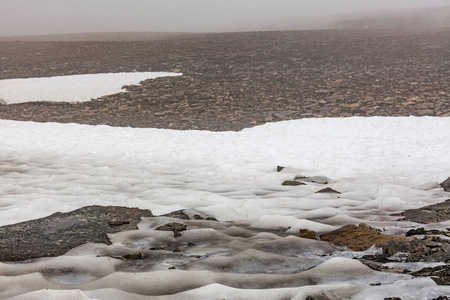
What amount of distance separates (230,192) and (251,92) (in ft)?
38.4

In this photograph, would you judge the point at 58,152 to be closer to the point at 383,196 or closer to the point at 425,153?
the point at 383,196

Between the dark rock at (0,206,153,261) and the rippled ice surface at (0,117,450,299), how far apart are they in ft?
1.04

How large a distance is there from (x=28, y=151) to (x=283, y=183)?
7.56 metres

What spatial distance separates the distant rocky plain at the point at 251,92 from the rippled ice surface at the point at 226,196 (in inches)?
17.2

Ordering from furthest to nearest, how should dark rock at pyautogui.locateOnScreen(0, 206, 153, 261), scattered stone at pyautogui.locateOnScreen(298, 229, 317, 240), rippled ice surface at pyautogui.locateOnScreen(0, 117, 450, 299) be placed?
scattered stone at pyautogui.locateOnScreen(298, 229, 317, 240) → dark rock at pyautogui.locateOnScreen(0, 206, 153, 261) → rippled ice surface at pyautogui.locateOnScreen(0, 117, 450, 299)

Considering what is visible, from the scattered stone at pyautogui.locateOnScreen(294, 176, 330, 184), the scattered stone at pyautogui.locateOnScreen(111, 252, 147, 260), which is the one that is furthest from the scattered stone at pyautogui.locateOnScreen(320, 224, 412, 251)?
the scattered stone at pyautogui.locateOnScreen(294, 176, 330, 184)

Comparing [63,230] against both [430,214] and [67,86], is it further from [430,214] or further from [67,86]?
[67,86]

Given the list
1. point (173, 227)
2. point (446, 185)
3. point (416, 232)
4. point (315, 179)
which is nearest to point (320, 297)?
point (416, 232)

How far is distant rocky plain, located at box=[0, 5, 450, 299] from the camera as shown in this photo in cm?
694

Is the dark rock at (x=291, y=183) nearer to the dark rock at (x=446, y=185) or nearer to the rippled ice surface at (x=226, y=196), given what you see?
the rippled ice surface at (x=226, y=196)

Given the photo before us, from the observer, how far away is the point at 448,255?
219 inches

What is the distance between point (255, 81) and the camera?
2262 centimetres

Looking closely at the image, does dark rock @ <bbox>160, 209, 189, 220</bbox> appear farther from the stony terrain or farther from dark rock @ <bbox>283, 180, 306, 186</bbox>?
the stony terrain

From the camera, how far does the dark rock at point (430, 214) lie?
7.66 metres
